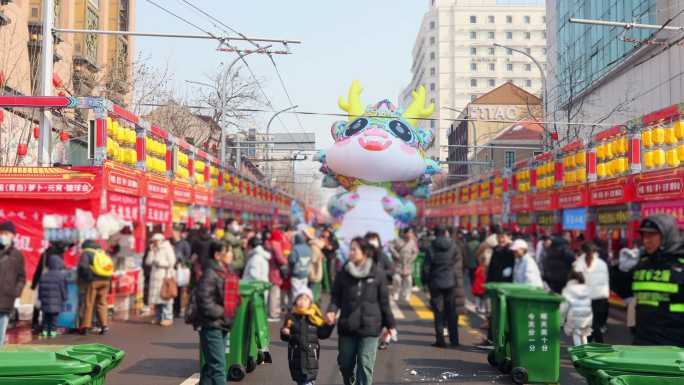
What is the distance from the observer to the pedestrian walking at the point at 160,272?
13.1 metres

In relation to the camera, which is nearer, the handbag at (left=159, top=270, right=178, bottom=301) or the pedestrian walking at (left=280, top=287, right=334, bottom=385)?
the pedestrian walking at (left=280, top=287, right=334, bottom=385)

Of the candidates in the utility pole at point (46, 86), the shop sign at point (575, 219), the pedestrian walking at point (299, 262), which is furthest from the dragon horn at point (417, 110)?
the utility pole at point (46, 86)

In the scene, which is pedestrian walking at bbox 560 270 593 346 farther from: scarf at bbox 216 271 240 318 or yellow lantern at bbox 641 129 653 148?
yellow lantern at bbox 641 129 653 148

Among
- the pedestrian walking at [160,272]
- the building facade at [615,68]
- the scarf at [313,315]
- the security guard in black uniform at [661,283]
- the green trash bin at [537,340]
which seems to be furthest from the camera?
the building facade at [615,68]

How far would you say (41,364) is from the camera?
185 inches

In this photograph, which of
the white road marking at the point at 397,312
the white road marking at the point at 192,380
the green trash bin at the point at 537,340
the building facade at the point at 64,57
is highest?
the building facade at the point at 64,57

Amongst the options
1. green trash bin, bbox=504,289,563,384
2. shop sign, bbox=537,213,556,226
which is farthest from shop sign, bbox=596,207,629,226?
green trash bin, bbox=504,289,563,384

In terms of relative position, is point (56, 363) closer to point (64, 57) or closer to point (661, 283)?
point (661, 283)

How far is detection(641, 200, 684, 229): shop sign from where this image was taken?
1366 cm

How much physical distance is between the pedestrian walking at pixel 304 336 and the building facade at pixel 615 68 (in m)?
23.0

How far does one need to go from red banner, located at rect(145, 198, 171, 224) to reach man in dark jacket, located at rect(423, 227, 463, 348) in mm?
7025

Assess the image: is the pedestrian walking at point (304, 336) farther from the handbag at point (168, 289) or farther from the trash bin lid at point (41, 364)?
the handbag at point (168, 289)

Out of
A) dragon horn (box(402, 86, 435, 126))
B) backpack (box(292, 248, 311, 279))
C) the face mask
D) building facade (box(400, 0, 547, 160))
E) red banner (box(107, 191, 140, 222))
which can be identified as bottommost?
backpack (box(292, 248, 311, 279))

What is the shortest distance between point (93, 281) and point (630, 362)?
9118 mm
